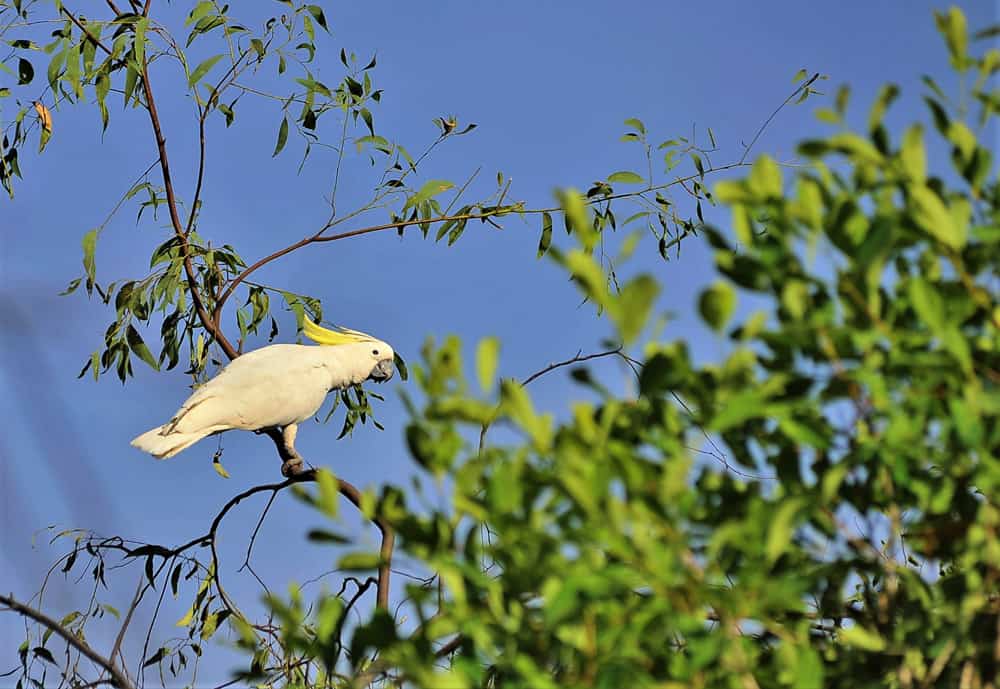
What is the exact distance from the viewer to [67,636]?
1.72 m

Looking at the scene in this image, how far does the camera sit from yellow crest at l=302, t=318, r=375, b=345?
9.96 ft

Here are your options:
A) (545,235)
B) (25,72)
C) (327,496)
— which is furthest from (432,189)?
(327,496)

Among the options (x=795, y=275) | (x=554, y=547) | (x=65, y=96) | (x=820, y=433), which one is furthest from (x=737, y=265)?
(x=65, y=96)

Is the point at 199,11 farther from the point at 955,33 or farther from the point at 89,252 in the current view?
the point at 955,33

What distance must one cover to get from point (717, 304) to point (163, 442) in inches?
77.8

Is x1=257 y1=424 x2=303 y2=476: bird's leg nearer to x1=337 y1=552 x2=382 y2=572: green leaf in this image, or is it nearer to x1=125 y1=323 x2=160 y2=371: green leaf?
x1=125 y1=323 x2=160 y2=371: green leaf

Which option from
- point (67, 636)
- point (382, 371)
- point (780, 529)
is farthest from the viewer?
point (382, 371)

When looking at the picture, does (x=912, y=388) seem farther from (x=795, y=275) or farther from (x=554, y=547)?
(x=554, y=547)

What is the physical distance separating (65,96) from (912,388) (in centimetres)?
A: 269

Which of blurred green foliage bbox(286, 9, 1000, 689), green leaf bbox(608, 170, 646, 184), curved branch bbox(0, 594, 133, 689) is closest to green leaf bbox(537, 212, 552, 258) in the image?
green leaf bbox(608, 170, 646, 184)

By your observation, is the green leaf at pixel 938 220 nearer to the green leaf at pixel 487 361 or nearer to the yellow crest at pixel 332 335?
the green leaf at pixel 487 361

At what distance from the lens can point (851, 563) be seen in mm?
896

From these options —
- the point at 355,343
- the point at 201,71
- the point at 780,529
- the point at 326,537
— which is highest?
the point at 201,71

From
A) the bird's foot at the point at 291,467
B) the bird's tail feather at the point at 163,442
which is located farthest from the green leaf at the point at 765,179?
the bird's foot at the point at 291,467
